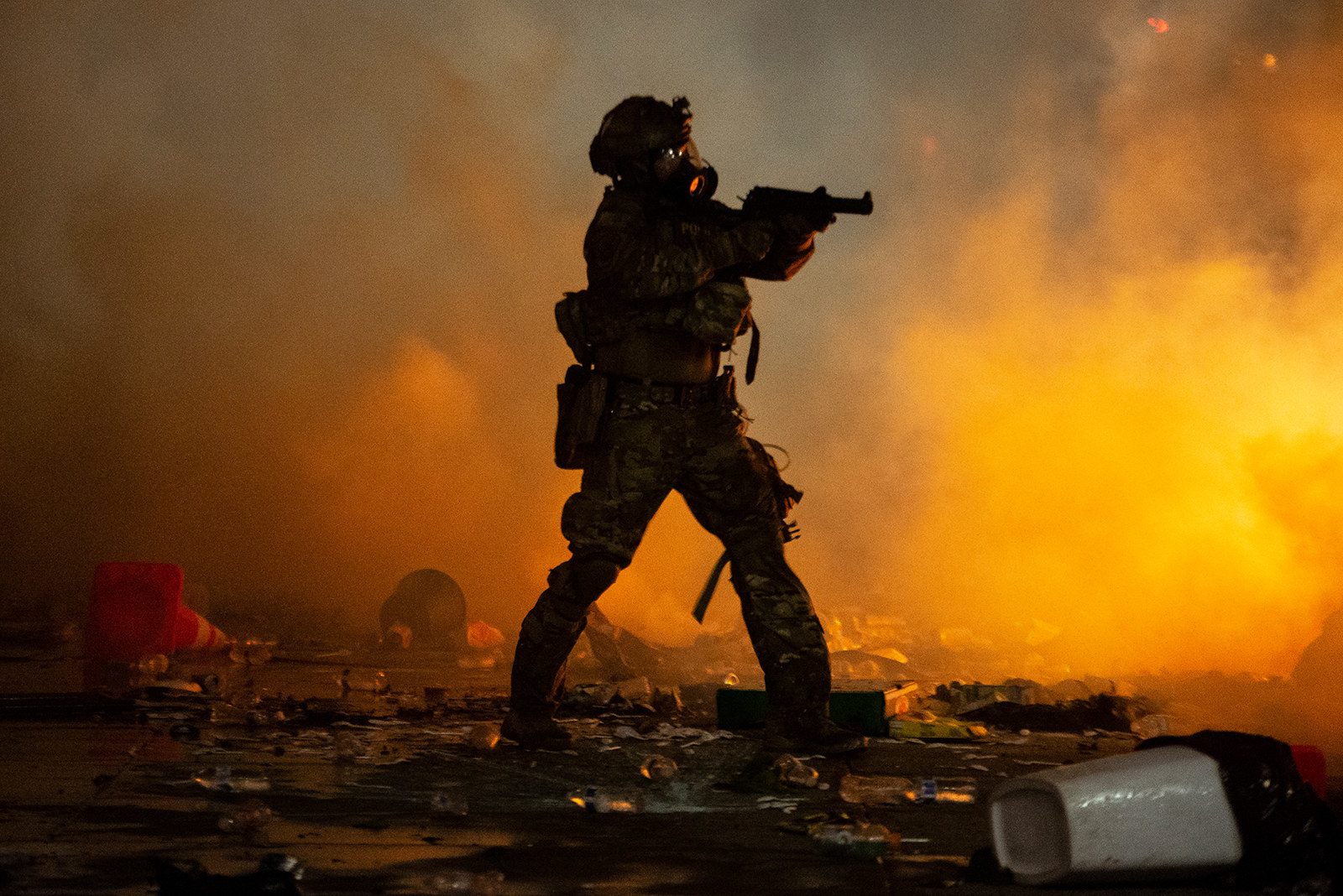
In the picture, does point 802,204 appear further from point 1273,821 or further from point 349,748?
point 1273,821

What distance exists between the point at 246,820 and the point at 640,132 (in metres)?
2.10

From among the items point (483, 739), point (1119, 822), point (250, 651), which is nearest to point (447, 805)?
point (483, 739)

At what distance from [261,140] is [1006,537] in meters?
A: 6.66

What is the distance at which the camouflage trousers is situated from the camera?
350 cm

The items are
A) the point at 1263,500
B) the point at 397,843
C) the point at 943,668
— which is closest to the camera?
the point at 397,843

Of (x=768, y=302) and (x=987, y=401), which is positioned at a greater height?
(x=768, y=302)

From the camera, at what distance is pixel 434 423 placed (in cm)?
1041

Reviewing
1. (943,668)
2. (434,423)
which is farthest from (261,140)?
(943,668)

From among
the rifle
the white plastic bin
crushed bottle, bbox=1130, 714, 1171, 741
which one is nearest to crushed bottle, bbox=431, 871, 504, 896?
the white plastic bin

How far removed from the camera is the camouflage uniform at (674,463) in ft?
11.4

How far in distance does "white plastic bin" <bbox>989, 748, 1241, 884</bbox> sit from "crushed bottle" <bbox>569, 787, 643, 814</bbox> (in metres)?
0.85

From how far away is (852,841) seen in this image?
2.30 meters

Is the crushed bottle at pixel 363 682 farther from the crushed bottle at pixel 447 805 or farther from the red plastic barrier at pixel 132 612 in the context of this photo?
the crushed bottle at pixel 447 805

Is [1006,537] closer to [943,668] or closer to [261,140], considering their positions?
[943,668]
